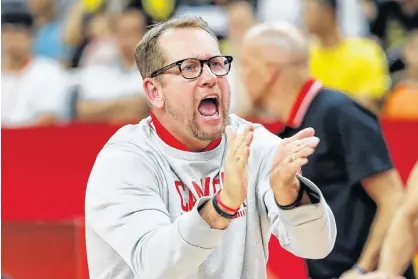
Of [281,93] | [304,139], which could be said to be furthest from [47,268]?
[304,139]

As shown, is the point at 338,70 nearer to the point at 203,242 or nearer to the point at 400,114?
the point at 400,114

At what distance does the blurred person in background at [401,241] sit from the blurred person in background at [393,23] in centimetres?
334

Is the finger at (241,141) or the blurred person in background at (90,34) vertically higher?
the finger at (241,141)

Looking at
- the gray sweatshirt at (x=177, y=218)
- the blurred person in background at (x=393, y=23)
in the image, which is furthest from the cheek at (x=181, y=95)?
the blurred person in background at (x=393, y=23)

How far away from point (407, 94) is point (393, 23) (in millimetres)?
1125

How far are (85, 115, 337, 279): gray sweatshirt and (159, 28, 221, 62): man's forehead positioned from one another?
246 mm

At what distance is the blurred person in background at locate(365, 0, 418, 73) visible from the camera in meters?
7.18

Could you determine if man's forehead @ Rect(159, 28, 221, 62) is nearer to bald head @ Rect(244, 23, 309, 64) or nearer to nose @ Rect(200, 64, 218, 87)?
nose @ Rect(200, 64, 218, 87)

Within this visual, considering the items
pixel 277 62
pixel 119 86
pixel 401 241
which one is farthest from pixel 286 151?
pixel 119 86

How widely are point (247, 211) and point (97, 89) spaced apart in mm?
4570

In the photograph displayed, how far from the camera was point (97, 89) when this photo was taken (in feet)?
24.5

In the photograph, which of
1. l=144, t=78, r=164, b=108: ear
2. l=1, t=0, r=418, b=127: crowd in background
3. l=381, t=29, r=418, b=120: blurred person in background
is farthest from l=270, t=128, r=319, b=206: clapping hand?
l=1, t=0, r=418, b=127: crowd in background

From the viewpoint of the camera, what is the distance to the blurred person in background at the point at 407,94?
6.44 meters

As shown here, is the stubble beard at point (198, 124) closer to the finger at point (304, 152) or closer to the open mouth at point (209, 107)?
the open mouth at point (209, 107)
